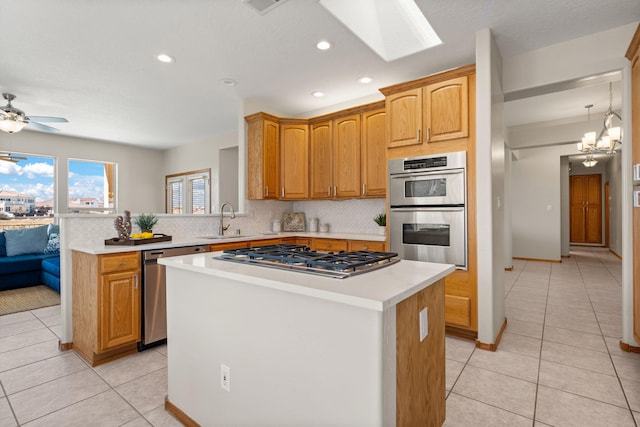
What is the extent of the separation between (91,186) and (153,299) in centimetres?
579

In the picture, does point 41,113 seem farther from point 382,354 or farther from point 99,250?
point 382,354

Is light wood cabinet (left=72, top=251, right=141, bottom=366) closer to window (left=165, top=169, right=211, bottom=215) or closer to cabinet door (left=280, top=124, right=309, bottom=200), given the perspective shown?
cabinet door (left=280, top=124, right=309, bottom=200)

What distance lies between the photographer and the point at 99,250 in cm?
240

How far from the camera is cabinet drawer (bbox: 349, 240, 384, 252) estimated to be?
3.53m

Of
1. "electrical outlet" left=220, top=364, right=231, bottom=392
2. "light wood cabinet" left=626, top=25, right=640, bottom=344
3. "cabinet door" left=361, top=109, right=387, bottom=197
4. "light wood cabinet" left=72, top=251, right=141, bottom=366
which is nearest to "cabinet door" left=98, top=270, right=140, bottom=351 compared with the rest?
"light wood cabinet" left=72, top=251, right=141, bottom=366

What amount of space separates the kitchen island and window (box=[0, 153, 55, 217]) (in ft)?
21.0

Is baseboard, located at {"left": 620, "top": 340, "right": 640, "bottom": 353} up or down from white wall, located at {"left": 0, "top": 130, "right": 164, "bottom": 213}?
down

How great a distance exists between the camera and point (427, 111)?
305cm

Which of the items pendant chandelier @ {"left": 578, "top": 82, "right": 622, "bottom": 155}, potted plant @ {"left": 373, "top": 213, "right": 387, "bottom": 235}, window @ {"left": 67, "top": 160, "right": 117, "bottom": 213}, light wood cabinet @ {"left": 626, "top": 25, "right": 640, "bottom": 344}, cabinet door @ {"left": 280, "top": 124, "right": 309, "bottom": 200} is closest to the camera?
light wood cabinet @ {"left": 626, "top": 25, "right": 640, "bottom": 344}

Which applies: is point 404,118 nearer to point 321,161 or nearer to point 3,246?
point 321,161

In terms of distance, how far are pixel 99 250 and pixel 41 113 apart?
4140mm

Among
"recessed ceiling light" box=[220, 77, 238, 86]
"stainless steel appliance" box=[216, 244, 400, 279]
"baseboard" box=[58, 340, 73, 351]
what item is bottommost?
"baseboard" box=[58, 340, 73, 351]

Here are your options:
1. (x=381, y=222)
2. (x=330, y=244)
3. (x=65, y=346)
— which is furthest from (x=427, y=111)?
(x=65, y=346)

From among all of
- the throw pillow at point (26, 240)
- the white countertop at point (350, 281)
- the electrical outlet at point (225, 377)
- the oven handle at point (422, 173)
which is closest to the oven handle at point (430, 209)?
the oven handle at point (422, 173)
